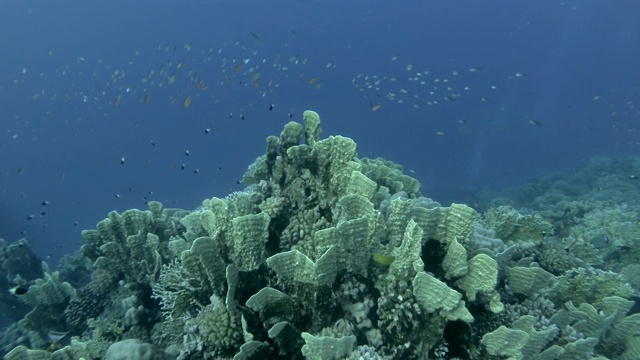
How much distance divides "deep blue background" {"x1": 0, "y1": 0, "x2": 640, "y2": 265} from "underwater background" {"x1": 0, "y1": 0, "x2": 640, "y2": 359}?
775mm

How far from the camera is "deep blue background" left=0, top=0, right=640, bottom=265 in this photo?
3548 inches

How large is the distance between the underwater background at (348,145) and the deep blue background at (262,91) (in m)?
0.77

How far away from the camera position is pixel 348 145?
499 cm

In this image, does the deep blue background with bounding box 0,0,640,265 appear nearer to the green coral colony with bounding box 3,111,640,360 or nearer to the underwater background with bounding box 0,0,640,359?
the underwater background with bounding box 0,0,640,359

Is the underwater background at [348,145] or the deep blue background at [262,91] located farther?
the deep blue background at [262,91]

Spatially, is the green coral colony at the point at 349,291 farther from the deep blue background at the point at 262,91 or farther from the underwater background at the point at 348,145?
the deep blue background at the point at 262,91

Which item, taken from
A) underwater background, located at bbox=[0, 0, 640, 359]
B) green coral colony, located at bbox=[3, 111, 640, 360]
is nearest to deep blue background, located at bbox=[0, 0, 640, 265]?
underwater background, located at bbox=[0, 0, 640, 359]

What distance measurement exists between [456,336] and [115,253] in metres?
5.34

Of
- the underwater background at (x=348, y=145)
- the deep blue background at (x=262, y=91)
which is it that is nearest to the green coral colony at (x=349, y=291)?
the underwater background at (x=348, y=145)

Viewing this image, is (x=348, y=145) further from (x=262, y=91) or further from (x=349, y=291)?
(x=262, y=91)

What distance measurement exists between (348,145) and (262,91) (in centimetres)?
10276

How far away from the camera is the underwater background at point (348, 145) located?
419cm

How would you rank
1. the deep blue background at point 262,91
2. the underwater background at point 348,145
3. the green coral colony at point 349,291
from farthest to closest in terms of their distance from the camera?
1. the deep blue background at point 262,91
2. the underwater background at point 348,145
3. the green coral colony at point 349,291

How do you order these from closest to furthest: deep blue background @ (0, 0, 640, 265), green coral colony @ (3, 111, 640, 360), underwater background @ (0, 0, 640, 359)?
green coral colony @ (3, 111, 640, 360), underwater background @ (0, 0, 640, 359), deep blue background @ (0, 0, 640, 265)
